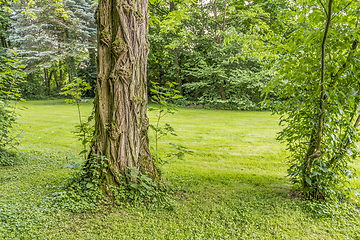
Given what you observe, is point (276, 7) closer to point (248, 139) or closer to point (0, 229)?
point (248, 139)

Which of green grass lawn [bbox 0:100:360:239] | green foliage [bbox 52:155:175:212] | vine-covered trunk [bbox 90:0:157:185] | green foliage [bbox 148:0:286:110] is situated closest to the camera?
green grass lawn [bbox 0:100:360:239]

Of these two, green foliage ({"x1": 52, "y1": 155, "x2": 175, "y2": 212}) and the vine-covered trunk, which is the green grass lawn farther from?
the vine-covered trunk

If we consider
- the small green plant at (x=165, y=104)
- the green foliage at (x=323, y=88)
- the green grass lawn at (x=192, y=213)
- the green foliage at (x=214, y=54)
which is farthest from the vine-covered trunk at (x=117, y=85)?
the green foliage at (x=214, y=54)

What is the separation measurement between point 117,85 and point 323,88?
7.27 ft

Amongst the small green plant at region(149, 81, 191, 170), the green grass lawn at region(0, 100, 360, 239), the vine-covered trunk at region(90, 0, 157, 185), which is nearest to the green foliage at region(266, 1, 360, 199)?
the green grass lawn at region(0, 100, 360, 239)

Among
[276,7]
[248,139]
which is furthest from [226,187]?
[276,7]

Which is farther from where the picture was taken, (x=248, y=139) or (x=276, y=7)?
(x=276, y=7)

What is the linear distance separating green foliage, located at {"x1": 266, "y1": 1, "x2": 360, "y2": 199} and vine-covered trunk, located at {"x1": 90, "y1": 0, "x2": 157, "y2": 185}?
1615mm

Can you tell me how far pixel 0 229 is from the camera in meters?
1.78

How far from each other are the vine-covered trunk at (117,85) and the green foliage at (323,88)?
1615mm

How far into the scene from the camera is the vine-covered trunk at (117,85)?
7.82 ft

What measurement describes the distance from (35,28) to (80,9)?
331 centimetres

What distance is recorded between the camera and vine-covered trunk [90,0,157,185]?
238 centimetres

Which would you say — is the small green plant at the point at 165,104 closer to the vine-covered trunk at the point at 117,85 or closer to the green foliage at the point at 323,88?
the vine-covered trunk at the point at 117,85
